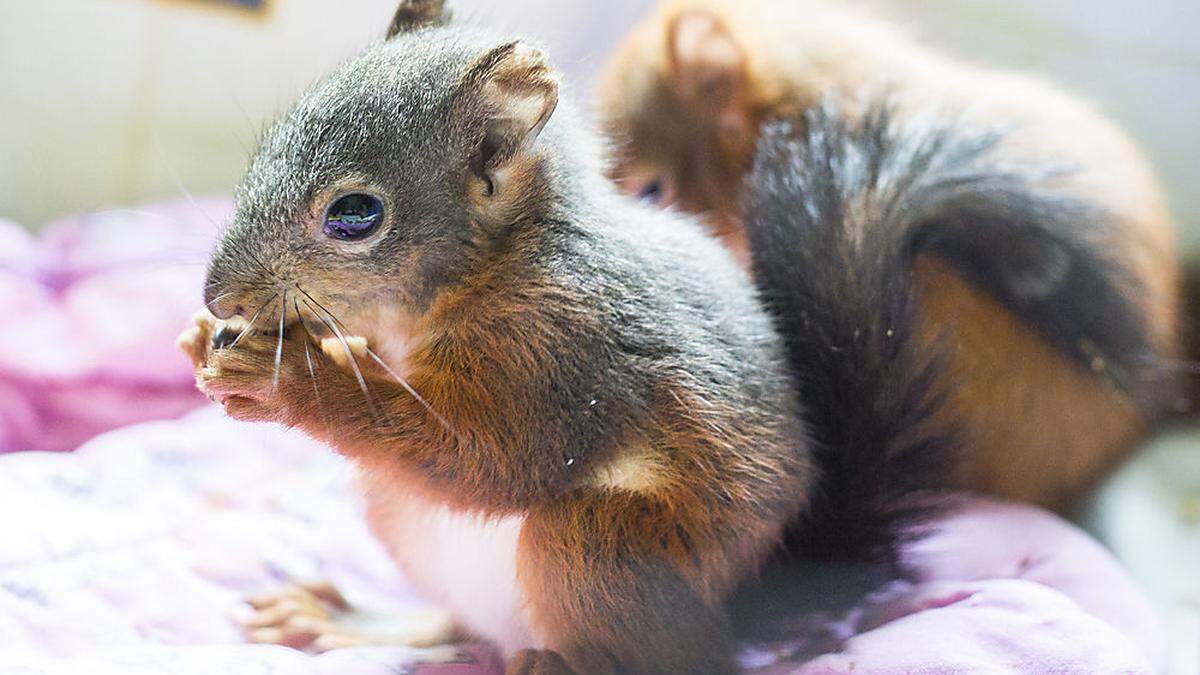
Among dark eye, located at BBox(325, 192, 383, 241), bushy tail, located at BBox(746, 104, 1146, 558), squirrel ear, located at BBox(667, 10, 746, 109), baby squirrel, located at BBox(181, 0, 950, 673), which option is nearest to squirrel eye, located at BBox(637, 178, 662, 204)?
squirrel ear, located at BBox(667, 10, 746, 109)

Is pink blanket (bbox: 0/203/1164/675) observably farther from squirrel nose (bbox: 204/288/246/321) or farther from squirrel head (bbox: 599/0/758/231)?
squirrel head (bbox: 599/0/758/231)

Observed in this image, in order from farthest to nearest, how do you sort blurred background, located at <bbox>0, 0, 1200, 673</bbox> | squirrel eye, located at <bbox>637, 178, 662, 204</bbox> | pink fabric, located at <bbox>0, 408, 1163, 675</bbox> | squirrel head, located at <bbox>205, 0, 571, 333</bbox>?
1. squirrel eye, located at <bbox>637, 178, 662, 204</bbox>
2. blurred background, located at <bbox>0, 0, 1200, 673</bbox>
3. pink fabric, located at <bbox>0, 408, 1163, 675</bbox>
4. squirrel head, located at <bbox>205, 0, 571, 333</bbox>

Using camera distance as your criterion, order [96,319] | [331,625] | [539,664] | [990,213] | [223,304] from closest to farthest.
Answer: [223,304]
[539,664]
[331,625]
[990,213]
[96,319]

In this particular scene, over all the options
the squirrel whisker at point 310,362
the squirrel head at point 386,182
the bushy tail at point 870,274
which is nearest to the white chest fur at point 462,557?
the squirrel whisker at point 310,362

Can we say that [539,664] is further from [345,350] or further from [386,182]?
[386,182]

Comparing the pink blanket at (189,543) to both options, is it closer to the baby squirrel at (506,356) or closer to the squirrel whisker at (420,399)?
the baby squirrel at (506,356)

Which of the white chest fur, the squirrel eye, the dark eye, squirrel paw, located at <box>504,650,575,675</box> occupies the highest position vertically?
the squirrel eye

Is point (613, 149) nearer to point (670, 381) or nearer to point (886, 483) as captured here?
point (670, 381)

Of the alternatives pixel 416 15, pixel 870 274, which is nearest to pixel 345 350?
pixel 416 15
